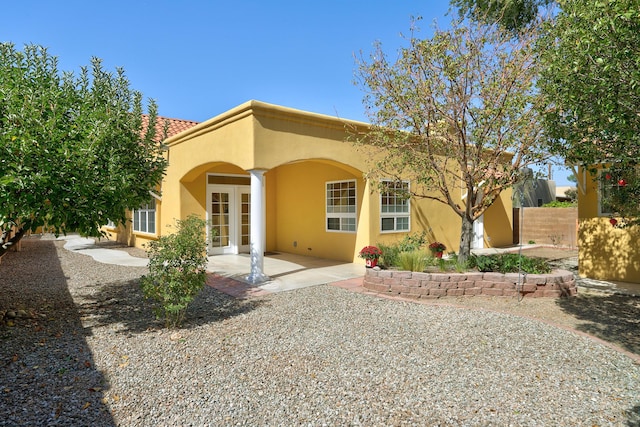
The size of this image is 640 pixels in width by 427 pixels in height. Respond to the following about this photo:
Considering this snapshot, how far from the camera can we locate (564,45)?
4410 mm

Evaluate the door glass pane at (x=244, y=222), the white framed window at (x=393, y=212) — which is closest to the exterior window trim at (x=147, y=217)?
the door glass pane at (x=244, y=222)

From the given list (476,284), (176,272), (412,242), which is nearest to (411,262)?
(476,284)

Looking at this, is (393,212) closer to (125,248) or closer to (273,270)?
(273,270)

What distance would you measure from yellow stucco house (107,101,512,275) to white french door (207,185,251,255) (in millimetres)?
36

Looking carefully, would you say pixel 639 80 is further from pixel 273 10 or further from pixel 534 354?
pixel 273 10

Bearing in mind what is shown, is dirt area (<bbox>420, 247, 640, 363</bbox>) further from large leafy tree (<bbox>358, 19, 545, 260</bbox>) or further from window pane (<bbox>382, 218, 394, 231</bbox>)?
window pane (<bbox>382, 218, 394, 231</bbox>)

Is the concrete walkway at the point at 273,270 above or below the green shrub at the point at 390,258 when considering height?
below

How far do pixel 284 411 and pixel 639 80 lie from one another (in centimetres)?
424

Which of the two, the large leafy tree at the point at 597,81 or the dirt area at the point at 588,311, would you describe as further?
the dirt area at the point at 588,311

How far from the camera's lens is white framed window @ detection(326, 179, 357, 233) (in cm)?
1181

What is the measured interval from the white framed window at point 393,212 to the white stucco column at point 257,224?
431 centimetres

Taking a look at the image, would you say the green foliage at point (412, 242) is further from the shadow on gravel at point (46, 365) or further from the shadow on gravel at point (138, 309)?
the shadow on gravel at point (46, 365)

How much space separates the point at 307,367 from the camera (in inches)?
171

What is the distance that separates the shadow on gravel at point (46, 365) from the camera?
3.34m
